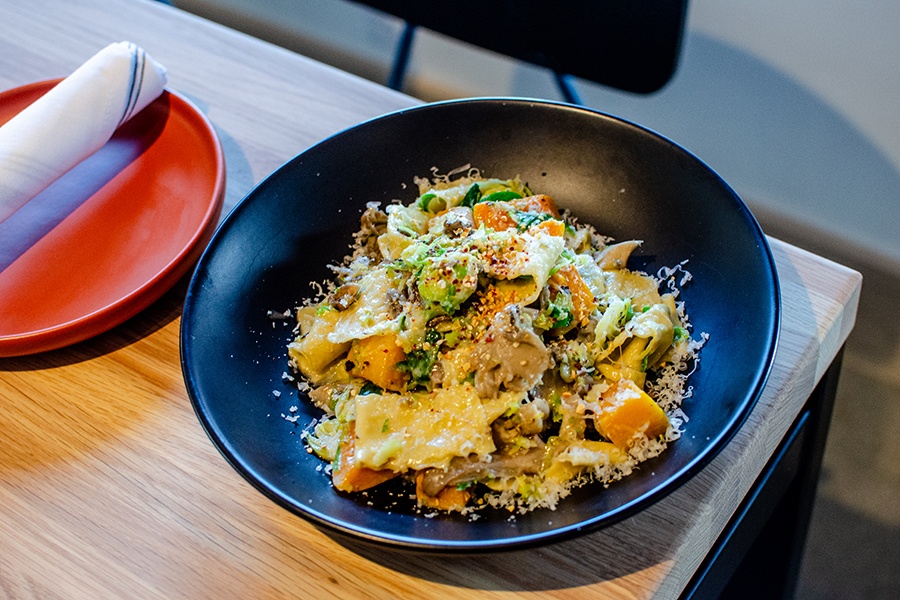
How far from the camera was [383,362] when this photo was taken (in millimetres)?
1271

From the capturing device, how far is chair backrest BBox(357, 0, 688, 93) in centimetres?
205

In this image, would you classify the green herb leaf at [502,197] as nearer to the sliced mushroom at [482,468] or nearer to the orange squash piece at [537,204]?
the orange squash piece at [537,204]

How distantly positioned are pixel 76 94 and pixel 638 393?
48.8 inches

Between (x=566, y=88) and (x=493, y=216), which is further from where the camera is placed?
(x=566, y=88)

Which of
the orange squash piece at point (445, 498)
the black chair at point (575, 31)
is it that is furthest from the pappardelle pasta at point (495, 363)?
the black chair at point (575, 31)

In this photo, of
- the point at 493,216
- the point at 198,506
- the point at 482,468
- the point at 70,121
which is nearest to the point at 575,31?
the point at 493,216

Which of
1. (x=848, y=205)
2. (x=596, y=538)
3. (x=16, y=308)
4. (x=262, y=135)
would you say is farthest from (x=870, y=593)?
(x=16, y=308)

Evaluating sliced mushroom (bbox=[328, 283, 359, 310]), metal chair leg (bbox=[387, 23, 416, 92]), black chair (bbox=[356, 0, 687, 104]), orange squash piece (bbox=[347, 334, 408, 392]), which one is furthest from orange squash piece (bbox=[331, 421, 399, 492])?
metal chair leg (bbox=[387, 23, 416, 92])

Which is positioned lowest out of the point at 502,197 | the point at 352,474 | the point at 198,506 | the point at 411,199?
the point at 198,506

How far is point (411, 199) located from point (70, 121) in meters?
0.70

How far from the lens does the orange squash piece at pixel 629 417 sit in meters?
1.13

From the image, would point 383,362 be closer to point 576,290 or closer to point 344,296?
point 344,296

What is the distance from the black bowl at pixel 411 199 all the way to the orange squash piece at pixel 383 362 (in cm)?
13

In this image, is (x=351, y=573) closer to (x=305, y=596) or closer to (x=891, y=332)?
(x=305, y=596)
